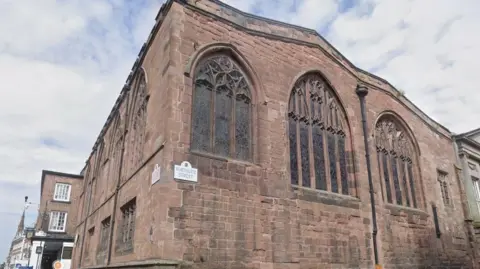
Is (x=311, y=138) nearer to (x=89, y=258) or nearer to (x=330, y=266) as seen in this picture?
(x=330, y=266)

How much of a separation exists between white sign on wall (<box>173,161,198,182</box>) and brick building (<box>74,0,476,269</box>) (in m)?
0.12

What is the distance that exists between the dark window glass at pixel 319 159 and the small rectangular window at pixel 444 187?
24.0 feet

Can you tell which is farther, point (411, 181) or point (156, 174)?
point (411, 181)

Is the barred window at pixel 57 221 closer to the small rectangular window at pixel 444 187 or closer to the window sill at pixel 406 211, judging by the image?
the window sill at pixel 406 211

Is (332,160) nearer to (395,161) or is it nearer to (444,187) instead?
(395,161)

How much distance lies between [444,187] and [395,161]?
353 centimetres

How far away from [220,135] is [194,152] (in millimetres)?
1067

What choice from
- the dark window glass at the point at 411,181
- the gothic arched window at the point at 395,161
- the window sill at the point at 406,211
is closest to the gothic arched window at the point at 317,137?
the window sill at the point at 406,211

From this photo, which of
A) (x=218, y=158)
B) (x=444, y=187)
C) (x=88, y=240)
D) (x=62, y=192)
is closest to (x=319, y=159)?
(x=218, y=158)

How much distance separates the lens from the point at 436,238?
13727 millimetres

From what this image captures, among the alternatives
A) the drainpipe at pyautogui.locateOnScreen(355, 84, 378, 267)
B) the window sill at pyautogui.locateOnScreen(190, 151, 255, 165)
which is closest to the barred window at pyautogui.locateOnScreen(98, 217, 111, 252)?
the window sill at pyautogui.locateOnScreen(190, 151, 255, 165)

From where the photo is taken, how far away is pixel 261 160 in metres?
9.30

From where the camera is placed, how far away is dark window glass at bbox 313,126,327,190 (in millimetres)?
10820

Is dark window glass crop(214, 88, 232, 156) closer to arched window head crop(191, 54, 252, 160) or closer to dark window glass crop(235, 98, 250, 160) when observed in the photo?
arched window head crop(191, 54, 252, 160)
